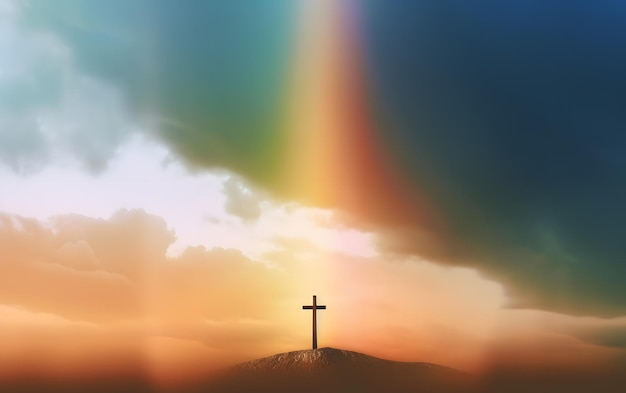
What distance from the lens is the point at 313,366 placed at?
59.8 m

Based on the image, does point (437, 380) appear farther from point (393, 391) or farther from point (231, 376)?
point (231, 376)

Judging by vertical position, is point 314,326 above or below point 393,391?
above

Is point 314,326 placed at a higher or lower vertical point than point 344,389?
higher

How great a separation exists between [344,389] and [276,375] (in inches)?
209


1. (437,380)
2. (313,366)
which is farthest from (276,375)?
(437,380)

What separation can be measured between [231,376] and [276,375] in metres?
3.81

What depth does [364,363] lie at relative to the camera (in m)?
62.3

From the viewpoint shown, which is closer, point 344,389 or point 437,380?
point 344,389

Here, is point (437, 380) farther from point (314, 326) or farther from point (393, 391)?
point (314, 326)

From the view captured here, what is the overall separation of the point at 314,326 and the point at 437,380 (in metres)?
11.0

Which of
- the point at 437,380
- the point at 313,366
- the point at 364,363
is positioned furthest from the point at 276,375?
the point at 437,380

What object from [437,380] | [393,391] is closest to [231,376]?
[393,391]

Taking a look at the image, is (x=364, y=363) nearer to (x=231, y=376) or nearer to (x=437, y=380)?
(x=437, y=380)

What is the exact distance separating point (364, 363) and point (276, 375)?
23.6 ft
